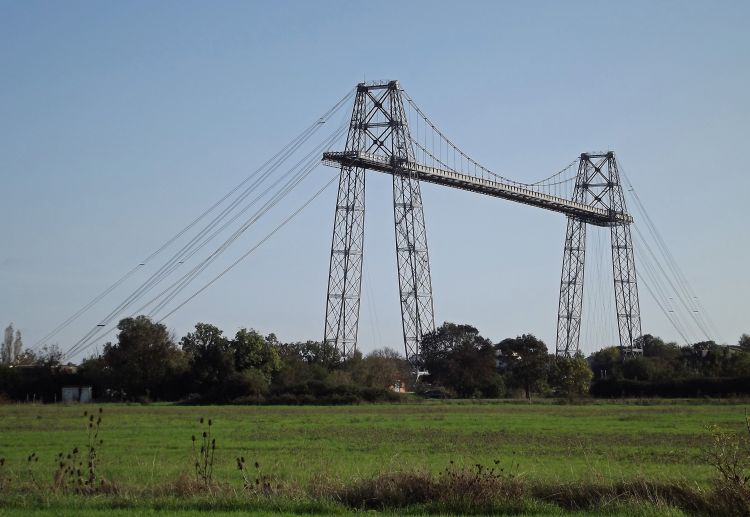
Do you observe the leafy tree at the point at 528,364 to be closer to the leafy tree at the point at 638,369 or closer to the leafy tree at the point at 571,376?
the leafy tree at the point at 571,376

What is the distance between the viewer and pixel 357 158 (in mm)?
67125

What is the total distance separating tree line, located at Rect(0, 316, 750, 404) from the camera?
227ft

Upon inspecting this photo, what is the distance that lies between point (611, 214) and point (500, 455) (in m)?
70.8

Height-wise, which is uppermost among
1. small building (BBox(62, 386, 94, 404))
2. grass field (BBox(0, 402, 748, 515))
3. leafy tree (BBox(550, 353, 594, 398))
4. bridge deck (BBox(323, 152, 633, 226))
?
bridge deck (BBox(323, 152, 633, 226))

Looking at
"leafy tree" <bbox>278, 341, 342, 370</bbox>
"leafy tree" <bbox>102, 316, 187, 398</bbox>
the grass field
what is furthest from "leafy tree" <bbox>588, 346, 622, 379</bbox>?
the grass field

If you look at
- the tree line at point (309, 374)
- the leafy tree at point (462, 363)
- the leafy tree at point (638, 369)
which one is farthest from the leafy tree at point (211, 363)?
the leafy tree at point (638, 369)

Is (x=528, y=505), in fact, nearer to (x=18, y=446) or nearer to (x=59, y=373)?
(x=18, y=446)

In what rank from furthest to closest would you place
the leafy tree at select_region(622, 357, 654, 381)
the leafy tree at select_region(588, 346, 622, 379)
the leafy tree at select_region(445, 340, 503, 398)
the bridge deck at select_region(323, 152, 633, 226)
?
the leafy tree at select_region(588, 346, 622, 379) < the leafy tree at select_region(445, 340, 503, 398) < the leafy tree at select_region(622, 357, 654, 381) < the bridge deck at select_region(323, 152, 633, 226)

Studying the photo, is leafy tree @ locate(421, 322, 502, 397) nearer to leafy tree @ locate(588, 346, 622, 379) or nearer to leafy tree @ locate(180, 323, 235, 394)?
leafy tree @ locate(180, 323, 235, 394)

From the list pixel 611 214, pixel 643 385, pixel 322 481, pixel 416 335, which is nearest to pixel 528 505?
pixel 322 481

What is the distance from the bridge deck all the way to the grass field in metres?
28.9

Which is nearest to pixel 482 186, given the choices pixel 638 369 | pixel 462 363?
pixel 462 363

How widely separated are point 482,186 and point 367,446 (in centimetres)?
5805

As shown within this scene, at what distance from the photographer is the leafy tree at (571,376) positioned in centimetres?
7766
